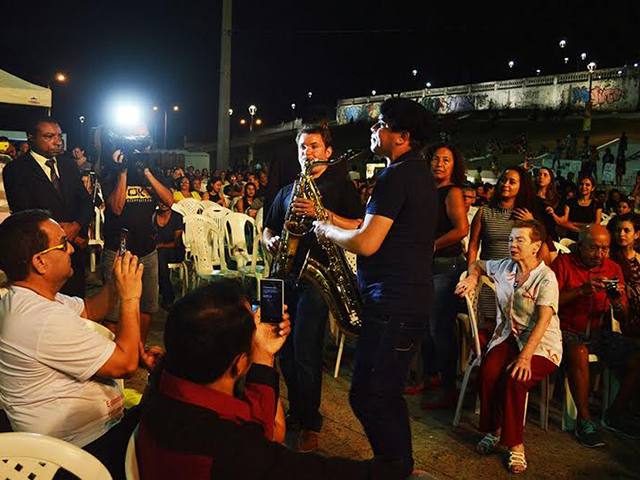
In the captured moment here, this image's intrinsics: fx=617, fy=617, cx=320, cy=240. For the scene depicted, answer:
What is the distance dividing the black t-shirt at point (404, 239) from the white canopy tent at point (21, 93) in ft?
21.4

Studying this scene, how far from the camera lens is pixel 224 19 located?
56.5 feet

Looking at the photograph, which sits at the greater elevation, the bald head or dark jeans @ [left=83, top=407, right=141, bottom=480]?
the bald head

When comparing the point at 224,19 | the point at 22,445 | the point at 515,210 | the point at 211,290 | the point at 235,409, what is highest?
the point at 224,19

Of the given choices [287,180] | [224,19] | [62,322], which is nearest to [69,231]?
[287,180]

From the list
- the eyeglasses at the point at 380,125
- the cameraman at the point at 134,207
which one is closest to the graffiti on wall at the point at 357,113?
the cameraman at the point at 134,207

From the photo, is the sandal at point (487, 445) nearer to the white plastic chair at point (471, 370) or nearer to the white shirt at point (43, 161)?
the white plastic chair at point (471, 370)

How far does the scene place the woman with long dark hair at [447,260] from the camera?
4.49 meters

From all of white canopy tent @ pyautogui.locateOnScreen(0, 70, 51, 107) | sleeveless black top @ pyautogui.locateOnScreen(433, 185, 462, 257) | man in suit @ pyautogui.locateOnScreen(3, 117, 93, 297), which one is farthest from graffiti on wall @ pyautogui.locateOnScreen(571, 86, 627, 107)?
man in suit @ pyautogui.locateOnScreen(3, 117, 93, 297)

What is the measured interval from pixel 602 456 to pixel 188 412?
11.0ft

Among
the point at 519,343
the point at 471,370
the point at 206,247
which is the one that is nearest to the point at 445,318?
the point at 471,370

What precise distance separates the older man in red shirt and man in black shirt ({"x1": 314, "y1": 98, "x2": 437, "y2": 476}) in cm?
191

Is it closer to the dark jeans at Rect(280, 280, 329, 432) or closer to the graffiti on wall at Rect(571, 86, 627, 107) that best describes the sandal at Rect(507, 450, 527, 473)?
the dark jeans at Rect(280, 280, 329, 432)

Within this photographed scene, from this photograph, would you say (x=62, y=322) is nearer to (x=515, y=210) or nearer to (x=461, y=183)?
(x=461, y=183)

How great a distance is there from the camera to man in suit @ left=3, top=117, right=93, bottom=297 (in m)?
4.57
